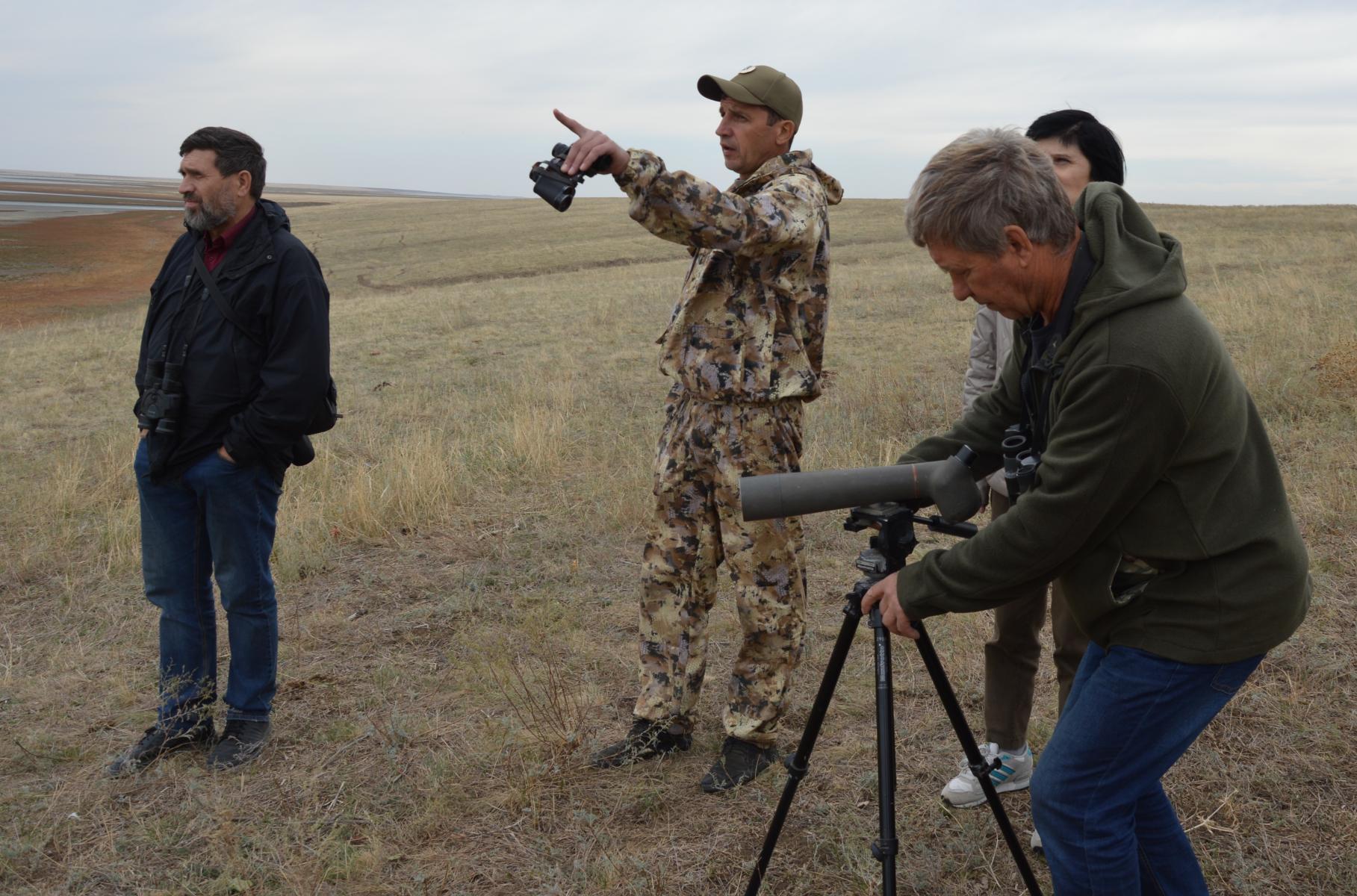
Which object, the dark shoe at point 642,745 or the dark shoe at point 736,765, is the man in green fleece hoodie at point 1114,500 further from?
the dark shoe at point 642,745

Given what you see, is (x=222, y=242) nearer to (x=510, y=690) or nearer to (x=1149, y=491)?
(x=510, y=690)

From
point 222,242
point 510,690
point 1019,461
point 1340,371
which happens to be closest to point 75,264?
Result: point 222,242

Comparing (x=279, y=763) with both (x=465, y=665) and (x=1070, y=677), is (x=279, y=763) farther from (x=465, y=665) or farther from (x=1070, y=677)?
(x=1070, y=677)

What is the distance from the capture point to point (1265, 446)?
6.40 ft

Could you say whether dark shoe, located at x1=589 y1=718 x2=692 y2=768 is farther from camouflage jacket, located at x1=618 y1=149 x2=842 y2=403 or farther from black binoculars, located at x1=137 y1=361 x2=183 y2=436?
black binoculars, located at x1=137 y1=361 x2=183 y2=436

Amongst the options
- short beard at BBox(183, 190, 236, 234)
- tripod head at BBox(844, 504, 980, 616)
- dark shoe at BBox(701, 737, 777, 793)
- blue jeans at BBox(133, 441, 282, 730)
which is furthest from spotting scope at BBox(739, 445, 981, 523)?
short beard at BBox(183, 190, 236, 234)

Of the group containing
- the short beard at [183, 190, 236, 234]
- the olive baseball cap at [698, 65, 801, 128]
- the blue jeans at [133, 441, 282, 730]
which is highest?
the olive baseball cap at [698, 65, 801, 128]

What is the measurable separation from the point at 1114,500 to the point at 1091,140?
1.61 metres

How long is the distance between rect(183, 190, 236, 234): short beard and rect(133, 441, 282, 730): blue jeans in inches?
33.2

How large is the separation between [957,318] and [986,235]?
42.0ft

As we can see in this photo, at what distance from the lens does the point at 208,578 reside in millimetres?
4023

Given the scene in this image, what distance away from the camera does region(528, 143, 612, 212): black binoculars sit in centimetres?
278

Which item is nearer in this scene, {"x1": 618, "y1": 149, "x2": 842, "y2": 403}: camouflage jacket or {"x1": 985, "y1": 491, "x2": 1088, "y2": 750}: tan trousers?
{"x1": 985, "y1": 491, "x2": 1088, "y2": 750}: tan trousers

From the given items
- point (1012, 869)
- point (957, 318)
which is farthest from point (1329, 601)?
point (957, 318)
